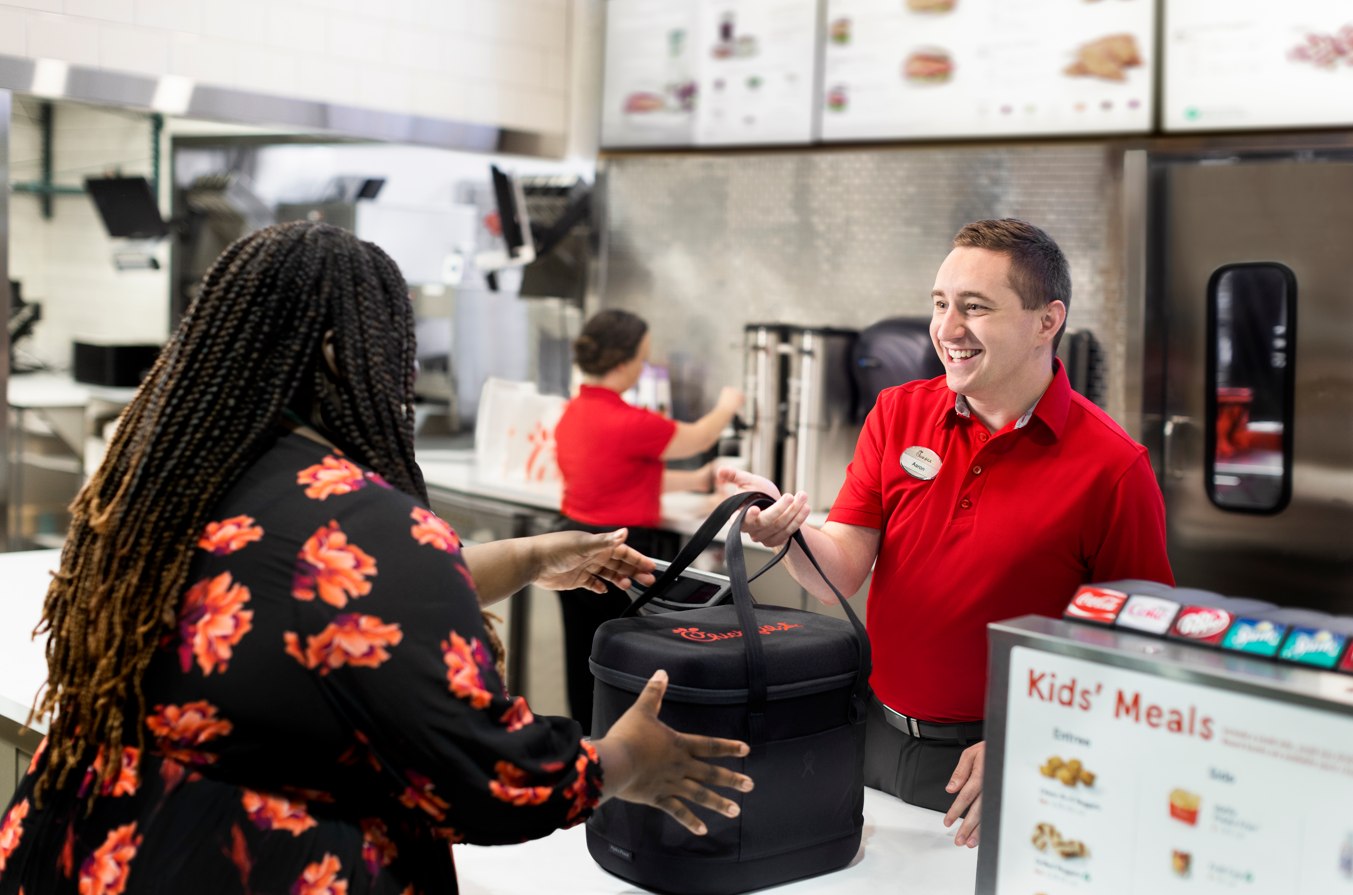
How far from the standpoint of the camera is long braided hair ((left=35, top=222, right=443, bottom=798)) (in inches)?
49.8

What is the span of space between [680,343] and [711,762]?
3577 millimetres

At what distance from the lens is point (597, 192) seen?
528 centimetres

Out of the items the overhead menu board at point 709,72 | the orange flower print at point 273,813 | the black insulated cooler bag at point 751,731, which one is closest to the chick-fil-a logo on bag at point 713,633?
the black insulated cooler bag at point 751,731

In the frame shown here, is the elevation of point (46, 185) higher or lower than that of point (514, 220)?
higher

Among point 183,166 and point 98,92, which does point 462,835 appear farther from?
point 183,166

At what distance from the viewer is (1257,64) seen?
12.1ft

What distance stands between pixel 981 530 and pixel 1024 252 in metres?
0.42

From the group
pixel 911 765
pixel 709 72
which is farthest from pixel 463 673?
pixel 709 72

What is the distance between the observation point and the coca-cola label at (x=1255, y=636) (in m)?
1.17

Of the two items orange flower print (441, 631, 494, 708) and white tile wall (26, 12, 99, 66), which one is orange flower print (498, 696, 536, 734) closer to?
orange flower print (441, 631, 494, 708)

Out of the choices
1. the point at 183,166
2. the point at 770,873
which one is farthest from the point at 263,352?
the point at 183,166

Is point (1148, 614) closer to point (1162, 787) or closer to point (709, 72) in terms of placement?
point (1162, 787)

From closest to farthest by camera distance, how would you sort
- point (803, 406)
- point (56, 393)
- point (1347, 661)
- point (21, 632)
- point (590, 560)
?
point (1347, 661), point (590, 560), point (21, 632), point (803, 406), point (56, 393)

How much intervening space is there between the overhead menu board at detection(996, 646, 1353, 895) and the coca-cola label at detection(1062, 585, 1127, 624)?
0.21 feet
